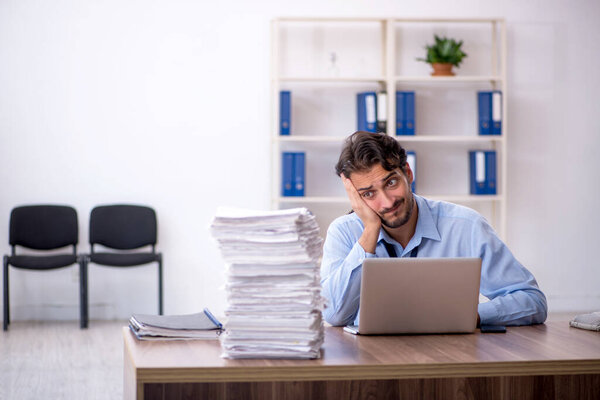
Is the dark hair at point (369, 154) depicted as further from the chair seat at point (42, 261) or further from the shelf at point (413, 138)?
the chair seat at point (42, 261)


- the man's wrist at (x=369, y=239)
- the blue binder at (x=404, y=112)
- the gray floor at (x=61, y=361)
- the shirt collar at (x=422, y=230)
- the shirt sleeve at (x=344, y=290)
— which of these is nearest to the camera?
the shirt sleeve at (x=344, y=290)

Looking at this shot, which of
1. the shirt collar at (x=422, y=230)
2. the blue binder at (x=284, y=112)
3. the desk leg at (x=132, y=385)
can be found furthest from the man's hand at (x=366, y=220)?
the blue binder at (x=284, y=112)

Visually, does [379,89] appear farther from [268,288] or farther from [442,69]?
[268,288]

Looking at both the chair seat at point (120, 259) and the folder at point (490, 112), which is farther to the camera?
the folder at point (490, 112)

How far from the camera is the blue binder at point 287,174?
17.6ft

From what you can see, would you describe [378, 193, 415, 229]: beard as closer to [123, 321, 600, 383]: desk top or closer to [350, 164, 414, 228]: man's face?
[350, 164, 414, 228]: man's face

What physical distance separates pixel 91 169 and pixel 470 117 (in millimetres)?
2941

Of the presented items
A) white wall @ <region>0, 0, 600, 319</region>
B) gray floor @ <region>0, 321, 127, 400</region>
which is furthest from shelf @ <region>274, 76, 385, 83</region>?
gray floor @ <region>0, 321, 127, 400</region>

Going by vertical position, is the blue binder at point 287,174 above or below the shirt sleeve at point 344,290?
above

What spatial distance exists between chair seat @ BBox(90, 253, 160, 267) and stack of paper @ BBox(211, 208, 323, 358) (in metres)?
3.78

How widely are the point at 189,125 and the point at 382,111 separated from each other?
4.81ft

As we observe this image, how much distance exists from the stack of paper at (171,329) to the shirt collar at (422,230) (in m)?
0.66

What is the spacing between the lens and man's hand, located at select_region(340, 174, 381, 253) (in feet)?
6.91

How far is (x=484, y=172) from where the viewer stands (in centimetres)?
552
